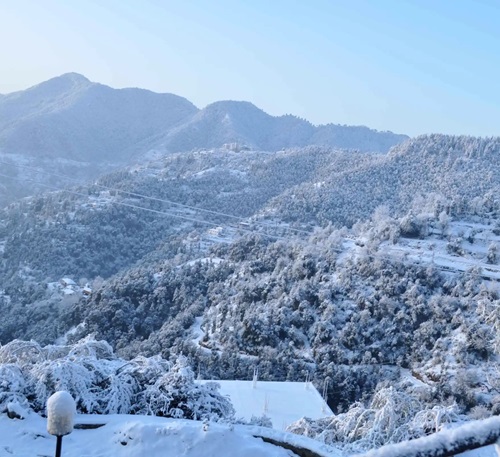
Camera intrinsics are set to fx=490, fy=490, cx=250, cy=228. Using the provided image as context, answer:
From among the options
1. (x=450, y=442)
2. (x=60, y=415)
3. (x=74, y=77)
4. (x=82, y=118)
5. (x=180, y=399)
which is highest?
(x=74, y=77)

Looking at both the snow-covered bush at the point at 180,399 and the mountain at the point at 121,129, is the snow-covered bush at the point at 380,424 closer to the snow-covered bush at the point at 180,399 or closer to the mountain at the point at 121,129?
the snow-covered bush at the point at 180,399

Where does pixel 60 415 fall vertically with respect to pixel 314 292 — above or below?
above

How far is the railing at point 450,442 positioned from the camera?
107cm

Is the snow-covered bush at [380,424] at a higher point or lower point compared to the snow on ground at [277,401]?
higher

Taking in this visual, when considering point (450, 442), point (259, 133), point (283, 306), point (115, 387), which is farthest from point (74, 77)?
point (450, 442)

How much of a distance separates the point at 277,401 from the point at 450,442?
49.4 ft

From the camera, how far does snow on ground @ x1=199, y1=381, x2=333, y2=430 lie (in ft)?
46.8

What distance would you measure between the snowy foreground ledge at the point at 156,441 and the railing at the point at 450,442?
3943mm

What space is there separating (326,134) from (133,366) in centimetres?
11193

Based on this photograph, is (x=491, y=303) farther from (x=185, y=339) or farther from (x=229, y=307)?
(x=185, y=339)

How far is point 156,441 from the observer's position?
198 inches

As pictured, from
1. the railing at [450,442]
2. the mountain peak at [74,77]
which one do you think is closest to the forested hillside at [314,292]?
the railing at [450,442]

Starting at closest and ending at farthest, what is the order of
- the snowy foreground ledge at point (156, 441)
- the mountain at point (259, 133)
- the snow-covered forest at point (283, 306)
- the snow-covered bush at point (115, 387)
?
the snowy foreground ledge at point (156, 441) < the snow-covered bush at point (115, 387) < the snow-covered forest at point (283, 306) < the mountain at point (259, 133)

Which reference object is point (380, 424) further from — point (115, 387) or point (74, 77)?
point (74, 77)
